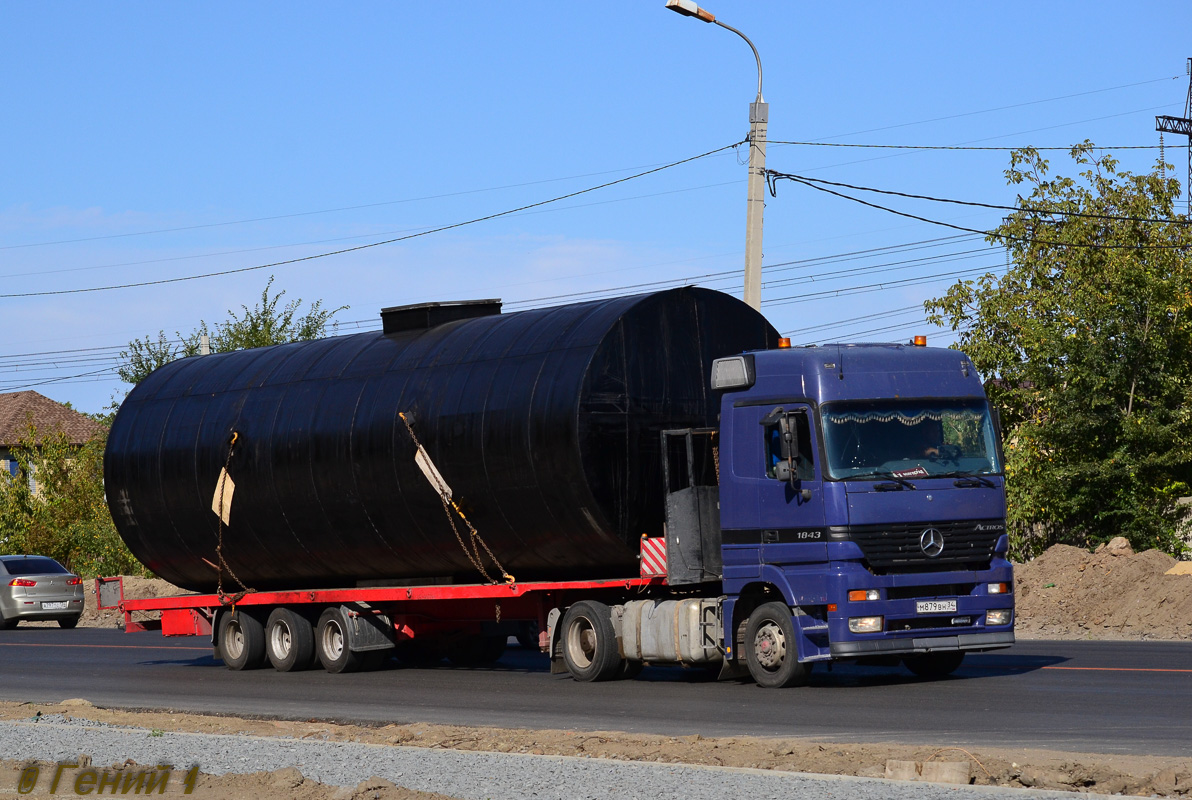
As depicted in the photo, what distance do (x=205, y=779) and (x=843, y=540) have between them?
6949 mm

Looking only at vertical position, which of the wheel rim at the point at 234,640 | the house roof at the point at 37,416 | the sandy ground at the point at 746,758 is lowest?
the sandy ground at the point at 746,758

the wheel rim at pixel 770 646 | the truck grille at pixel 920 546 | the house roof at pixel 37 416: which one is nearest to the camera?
the truck grille at pixel 920 546

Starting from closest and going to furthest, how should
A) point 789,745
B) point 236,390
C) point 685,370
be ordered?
point 789,745 → point 685,370 → point 236,390

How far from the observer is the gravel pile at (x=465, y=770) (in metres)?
7.76

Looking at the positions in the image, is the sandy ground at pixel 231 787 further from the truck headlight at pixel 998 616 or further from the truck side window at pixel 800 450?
the truck headlight at pixel 998 616

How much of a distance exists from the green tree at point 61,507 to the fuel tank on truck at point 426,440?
26.6 m

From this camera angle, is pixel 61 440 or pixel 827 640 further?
pixel 61 440

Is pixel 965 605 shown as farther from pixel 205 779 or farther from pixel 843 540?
pixel 205 779

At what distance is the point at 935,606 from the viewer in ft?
47.6

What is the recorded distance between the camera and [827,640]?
14.4 meters

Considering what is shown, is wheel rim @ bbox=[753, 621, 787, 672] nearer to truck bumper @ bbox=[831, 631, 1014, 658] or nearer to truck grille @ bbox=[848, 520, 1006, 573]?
truck bumper @ bbox=[831, 631, 1014, 658]

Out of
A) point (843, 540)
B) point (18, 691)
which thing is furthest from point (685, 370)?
point (18, 691)

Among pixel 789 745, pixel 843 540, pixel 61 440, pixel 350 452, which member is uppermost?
pixel 61 440

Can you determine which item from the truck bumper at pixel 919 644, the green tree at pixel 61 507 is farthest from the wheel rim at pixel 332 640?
the green tree at pixel 61 507
